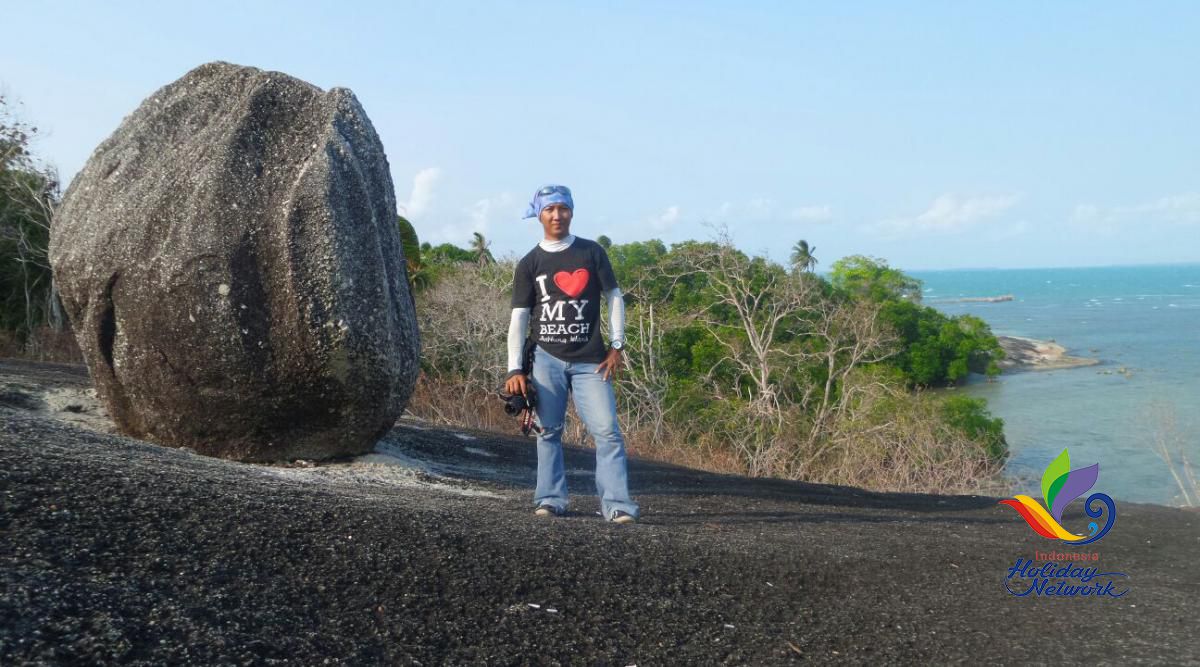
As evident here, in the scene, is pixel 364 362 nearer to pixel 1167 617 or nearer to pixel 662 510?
pixel 662 510

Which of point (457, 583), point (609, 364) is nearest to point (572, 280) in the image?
point (609, 364)

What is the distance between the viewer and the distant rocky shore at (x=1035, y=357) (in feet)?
213

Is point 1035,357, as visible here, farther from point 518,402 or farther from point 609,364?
point 518,402

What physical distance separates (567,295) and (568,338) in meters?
0.27

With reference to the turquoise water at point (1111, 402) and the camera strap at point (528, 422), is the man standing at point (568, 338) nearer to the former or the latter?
the camera strap at point (528, 422)

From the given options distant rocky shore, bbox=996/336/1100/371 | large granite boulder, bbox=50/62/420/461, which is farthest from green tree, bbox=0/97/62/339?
distant rocky shore, bbox=996/336/1100/371

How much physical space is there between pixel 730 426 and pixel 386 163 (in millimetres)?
18377

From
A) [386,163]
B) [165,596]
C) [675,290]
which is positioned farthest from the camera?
[675,290]

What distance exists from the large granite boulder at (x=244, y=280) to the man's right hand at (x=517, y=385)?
5.58 ft

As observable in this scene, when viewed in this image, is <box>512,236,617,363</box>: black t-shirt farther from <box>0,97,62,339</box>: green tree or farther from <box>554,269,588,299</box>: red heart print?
<box>0,97,62,339</box>: green tree

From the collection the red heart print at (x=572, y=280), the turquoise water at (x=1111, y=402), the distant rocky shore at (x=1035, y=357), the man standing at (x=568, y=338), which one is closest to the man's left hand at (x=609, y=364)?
the man standing at (x=568, y=338)

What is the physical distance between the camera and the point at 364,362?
697 centimetres

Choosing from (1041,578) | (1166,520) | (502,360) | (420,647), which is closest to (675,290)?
(502,360)

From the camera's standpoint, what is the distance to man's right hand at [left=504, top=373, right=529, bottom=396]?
5746mm
